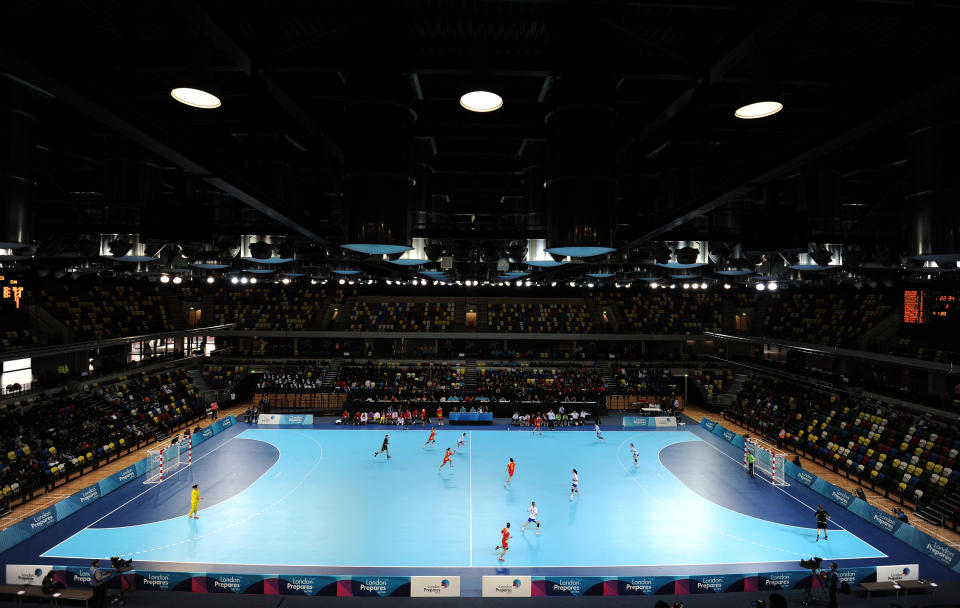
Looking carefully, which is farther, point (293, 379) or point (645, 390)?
point (645, 390)

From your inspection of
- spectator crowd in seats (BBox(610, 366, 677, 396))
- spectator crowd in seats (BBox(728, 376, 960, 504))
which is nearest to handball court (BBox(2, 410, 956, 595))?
spectator crowd in seats (BBox(728, 376, 960, 504))

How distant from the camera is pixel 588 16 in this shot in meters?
4.60

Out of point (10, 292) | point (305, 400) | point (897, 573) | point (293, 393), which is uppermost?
point (10, 292)

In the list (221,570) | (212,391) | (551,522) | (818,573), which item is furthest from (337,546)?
(212,391)

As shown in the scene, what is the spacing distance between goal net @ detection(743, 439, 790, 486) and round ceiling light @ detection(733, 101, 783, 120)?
80.6 feet

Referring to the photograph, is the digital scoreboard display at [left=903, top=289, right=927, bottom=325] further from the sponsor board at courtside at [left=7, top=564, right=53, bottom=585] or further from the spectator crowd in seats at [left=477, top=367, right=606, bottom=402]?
the sponsor board at courtside at [left=7, top=564, right=53, bottom=585]

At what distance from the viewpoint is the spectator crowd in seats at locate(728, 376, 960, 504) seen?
826 inches

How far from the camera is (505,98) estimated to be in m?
5.83

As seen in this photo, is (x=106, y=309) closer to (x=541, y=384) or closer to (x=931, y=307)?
(x=541, y=384)

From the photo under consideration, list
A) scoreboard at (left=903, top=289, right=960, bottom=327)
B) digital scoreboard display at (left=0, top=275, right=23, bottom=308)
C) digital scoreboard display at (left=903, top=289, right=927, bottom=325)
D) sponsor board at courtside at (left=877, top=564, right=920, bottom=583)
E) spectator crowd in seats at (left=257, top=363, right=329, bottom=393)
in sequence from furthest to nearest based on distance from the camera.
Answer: spectator crowd in seats at (left=257, top=363, right=329, bottom=393) < digital scoreboard display at (left=0, top=275, right=23, bottom=308) < digital scoreboard display at (left=903, top=289, right=927, bottom=325) < scoreboard at (left=903, top=289, right=960, bottom=327) < sponsor board at courtside at (left=877, top=564, right=920, bottom=583)

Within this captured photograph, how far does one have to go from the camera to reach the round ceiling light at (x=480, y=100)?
4.09 meters

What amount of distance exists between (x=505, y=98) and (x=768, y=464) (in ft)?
87.1

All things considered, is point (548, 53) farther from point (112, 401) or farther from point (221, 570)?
point (112, 401)

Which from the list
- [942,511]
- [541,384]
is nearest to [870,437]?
[942,511]
